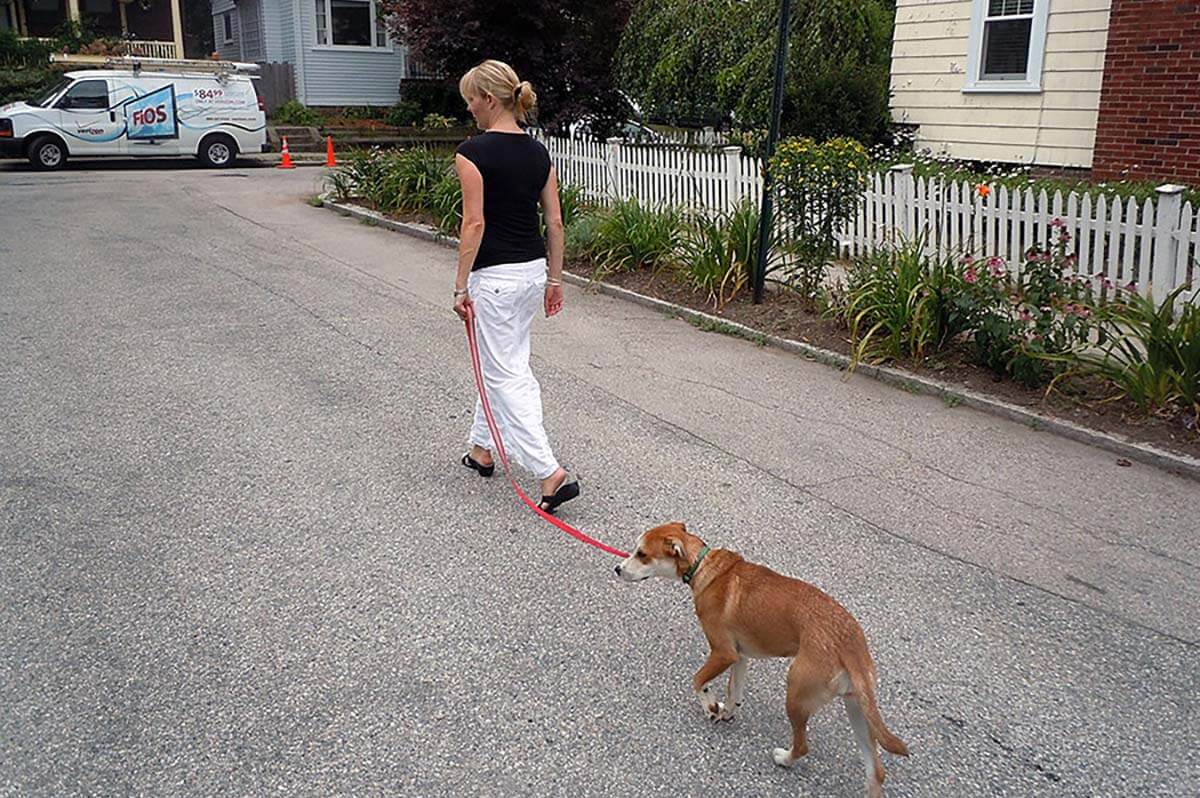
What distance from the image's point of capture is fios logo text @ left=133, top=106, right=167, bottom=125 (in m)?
21.5

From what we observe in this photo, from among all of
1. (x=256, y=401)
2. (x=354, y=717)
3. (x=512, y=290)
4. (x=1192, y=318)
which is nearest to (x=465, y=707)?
(x=354, y=717)

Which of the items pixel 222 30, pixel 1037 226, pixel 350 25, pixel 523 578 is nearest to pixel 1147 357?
pixel 1037 226

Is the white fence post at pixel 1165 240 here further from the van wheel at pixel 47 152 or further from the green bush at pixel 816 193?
the van wheel at pixel 47 152

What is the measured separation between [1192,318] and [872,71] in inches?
348

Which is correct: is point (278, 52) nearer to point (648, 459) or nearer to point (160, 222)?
point (160, 222)

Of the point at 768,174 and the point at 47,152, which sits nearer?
the point at 768,174

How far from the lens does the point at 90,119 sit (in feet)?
69.3

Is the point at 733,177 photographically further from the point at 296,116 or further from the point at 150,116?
the point at 296,116

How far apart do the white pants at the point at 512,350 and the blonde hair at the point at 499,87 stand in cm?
69

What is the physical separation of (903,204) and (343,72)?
2237cm

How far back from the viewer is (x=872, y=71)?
14164 millimetres

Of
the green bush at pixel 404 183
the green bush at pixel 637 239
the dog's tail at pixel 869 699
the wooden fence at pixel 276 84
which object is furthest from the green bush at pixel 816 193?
the wooden fence at pixel 276 84

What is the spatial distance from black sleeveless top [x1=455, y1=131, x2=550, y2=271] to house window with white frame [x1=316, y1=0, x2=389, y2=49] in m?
25.7

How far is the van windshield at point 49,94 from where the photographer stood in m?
21.0
